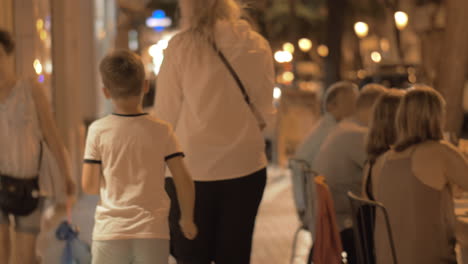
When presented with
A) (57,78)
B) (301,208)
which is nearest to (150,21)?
(57,78)

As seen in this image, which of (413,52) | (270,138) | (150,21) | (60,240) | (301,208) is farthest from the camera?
(413,52)

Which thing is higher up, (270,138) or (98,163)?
(98,163)

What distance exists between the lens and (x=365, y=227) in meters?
4.43

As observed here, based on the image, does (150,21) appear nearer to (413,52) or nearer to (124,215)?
(413,52)

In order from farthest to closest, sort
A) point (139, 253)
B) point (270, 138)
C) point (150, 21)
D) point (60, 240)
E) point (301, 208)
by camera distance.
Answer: point (150, 21) → point (270, 138) → point (301, 208) → point (60, 240) → point (139, 253)

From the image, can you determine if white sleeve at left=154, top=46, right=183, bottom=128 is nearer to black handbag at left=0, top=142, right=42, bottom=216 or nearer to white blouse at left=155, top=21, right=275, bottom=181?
white blouse at left=155, top=21, right=275, bottom=181

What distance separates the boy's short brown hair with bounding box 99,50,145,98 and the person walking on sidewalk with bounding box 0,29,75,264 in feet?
4.84

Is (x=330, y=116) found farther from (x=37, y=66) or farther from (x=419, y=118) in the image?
(x=37, y=66)

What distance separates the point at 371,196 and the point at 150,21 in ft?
93.0

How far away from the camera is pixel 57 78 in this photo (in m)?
11.3

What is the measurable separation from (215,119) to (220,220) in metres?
0.52

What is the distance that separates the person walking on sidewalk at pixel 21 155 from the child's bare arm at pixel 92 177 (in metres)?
1.42

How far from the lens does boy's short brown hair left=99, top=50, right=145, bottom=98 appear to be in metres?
3.49

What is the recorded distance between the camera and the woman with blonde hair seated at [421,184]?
4.10 meters
